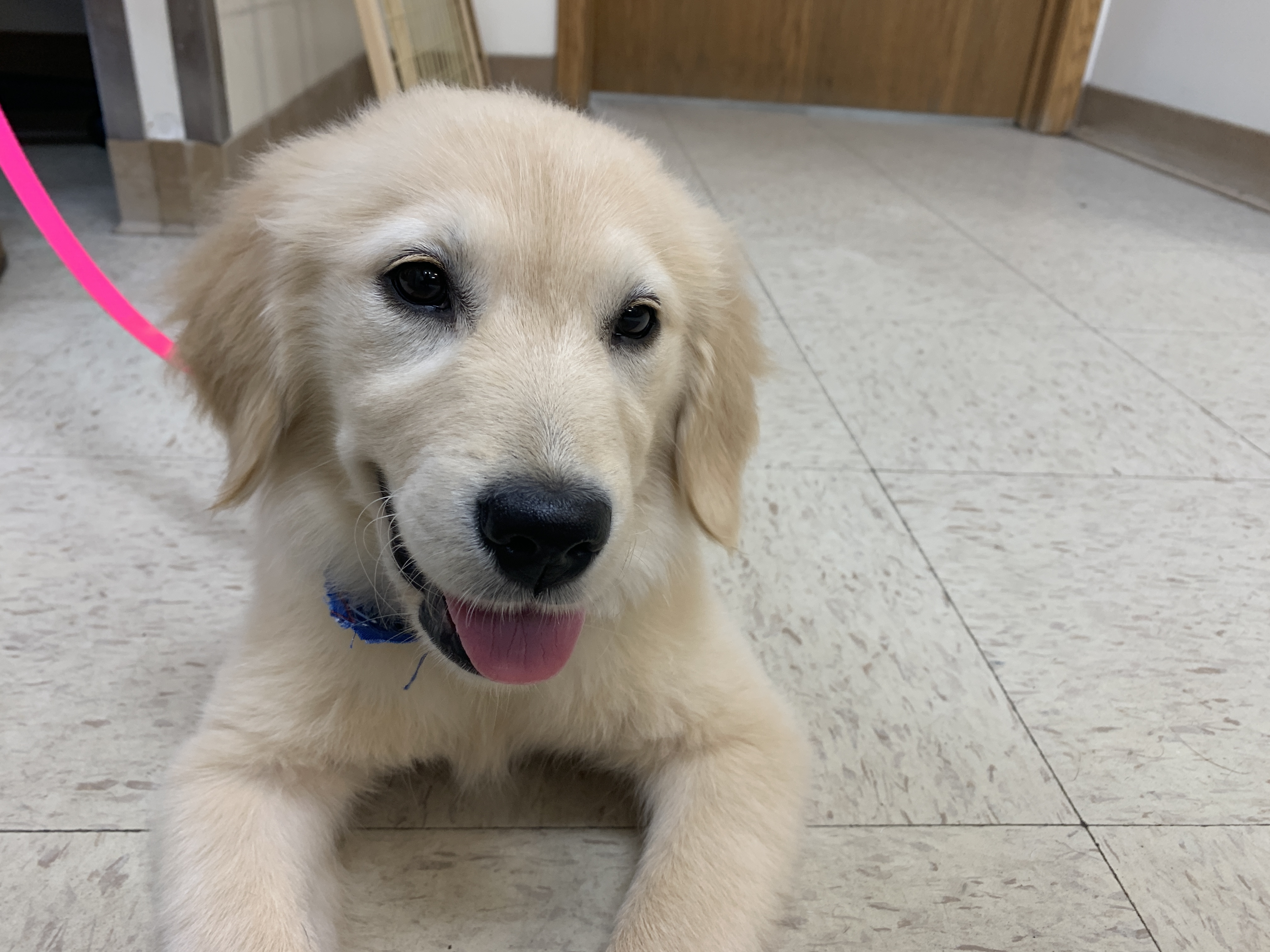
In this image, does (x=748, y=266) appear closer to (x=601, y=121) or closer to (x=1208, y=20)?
(x=601, y=121)

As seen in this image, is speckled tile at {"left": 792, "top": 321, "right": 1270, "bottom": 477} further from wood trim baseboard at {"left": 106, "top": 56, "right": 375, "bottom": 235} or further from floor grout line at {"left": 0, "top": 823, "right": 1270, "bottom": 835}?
wood trim baseboard at {"left": 106, "top": 56, "right": 375, "bottom": 235}

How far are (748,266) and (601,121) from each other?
0.34m

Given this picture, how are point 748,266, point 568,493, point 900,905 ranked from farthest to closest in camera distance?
point 748,266
point 900,905
point 568,493

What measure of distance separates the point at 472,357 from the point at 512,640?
0.35 metres

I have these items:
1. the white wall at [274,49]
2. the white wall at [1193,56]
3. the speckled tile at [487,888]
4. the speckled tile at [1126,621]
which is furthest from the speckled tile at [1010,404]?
the white wall at [1193,56]

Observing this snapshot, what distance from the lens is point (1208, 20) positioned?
555 centimetres

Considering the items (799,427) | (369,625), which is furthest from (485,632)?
(799,427)

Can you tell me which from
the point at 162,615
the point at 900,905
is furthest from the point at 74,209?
the point at 900,905

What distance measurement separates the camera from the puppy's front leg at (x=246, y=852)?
3.43ft

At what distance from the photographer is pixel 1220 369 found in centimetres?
298

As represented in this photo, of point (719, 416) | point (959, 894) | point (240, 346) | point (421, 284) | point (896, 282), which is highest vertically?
point (421, 284)

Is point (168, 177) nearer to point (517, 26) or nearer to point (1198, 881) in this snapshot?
point (517, 26)

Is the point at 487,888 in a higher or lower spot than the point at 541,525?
lower

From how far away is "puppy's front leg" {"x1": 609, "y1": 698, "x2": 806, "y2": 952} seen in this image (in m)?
1.08
